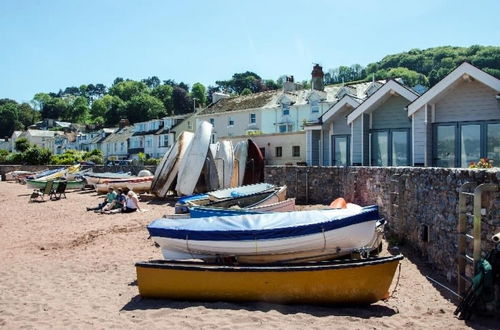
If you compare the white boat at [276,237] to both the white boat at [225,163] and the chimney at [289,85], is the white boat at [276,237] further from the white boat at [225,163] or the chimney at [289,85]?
the chimney at [289,85]

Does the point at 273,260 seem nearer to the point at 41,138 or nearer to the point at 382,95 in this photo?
the point at 382,95

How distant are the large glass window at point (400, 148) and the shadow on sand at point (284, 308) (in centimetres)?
1297

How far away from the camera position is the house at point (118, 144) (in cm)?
7052

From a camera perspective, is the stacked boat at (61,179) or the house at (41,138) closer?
the stacked boat at (61,179)

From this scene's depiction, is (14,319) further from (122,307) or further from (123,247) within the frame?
(123,247)

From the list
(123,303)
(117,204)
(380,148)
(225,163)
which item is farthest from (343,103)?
(123,303)

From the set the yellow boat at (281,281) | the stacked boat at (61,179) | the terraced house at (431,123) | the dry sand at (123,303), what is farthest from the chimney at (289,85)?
the yellow boat at (281,281)

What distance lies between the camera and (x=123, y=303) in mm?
7707

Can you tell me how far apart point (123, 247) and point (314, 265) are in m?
6.79

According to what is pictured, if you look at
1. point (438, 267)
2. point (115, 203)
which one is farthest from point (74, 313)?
point (115, 203)

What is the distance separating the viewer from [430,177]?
9.23 meters

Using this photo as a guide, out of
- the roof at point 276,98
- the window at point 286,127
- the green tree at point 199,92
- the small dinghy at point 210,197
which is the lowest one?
the small dinghy at point 210,197

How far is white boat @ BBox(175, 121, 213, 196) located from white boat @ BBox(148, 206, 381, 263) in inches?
544

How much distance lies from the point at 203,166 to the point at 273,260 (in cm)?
1512
